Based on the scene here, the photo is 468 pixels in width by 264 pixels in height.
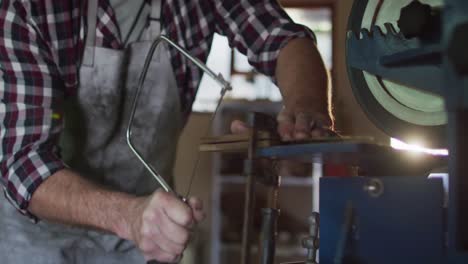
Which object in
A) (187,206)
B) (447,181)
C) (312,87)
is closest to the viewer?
(447,181)

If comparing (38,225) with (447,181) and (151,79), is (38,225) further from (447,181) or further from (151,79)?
(447,181)

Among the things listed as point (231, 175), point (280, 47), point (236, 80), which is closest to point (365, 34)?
point (280, 47)

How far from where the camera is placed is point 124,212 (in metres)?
1.01

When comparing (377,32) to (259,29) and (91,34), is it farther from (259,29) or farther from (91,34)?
(91,34)

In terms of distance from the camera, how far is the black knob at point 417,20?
69cm

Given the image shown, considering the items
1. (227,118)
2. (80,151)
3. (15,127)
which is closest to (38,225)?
(80,151)

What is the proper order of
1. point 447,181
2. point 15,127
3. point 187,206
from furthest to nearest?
point 15,127 < point 187,206 < point 447,181

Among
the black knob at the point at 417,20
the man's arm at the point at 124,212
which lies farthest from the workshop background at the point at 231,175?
the black knob at the point at 417,20

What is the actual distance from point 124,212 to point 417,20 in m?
0.52

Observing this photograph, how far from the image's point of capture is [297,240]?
11.6ft

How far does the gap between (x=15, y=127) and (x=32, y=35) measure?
0.54ft

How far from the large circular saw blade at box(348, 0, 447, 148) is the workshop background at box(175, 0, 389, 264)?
2.40 m

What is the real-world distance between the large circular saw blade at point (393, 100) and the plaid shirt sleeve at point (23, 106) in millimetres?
528

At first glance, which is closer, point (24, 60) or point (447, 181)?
point (447, 181)
